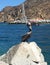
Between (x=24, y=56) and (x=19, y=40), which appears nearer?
(x=24, y=56)

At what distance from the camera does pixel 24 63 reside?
18125mm

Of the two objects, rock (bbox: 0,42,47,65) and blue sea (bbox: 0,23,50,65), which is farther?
blue sea (bbox: 0,23,50,65)

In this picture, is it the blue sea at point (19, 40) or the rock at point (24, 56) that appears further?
the blue sea at point (19, 40)

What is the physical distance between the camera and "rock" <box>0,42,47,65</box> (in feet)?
59.0

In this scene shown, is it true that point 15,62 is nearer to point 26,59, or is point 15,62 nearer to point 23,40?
point 26,59

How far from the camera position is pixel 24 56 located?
18.3 meters

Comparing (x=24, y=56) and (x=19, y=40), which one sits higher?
(x=24, y=56)

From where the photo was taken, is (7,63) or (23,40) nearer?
(7,63)

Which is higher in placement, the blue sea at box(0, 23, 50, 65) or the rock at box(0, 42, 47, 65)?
the rock at box(0, 42, 47, 65)

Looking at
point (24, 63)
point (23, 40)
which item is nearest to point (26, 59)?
point (24, 63)

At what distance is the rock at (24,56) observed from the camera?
707 inches

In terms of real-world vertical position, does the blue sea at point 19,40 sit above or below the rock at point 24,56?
below

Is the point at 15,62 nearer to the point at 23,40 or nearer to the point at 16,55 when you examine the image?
the point at 16,55

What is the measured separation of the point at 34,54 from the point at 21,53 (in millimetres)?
706
